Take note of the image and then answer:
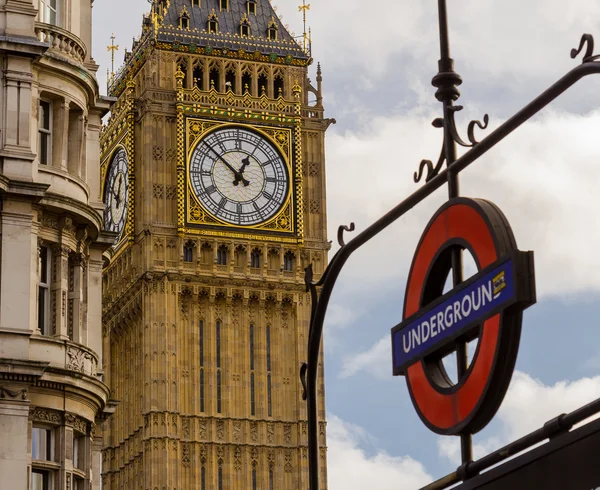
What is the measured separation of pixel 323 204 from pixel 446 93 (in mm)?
79852

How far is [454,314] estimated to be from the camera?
35.0ft

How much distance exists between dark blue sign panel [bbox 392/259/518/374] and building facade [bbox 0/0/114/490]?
17807 millimetres

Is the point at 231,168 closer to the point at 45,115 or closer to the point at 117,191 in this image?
the point at 117,191

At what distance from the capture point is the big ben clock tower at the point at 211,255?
8750 centimetres

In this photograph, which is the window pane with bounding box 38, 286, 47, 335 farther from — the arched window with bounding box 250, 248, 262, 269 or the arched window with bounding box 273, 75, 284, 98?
the arched window with bounding box 273, 75, 284, 98

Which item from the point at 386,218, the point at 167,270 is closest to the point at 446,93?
the point at 386,218

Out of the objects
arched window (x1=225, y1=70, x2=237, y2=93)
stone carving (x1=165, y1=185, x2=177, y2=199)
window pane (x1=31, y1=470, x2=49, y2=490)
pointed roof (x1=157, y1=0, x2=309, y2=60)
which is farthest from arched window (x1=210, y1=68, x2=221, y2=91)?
window pane (x1=31, y1=470, x2=49, y2=490)

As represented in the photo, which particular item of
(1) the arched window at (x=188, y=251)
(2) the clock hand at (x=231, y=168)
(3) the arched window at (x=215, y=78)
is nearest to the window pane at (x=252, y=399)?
(1) the arched window at (x=188, y=251)

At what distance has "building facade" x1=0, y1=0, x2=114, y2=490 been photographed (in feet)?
94.8

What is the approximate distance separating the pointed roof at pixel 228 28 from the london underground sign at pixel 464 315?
3221 inches

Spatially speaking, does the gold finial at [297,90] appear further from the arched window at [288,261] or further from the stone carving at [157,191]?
the stone carving at [157,191]

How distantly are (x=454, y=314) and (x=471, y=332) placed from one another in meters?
0.22

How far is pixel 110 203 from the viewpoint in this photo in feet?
311

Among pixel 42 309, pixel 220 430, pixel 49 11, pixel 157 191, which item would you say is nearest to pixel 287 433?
pixel 220 430
